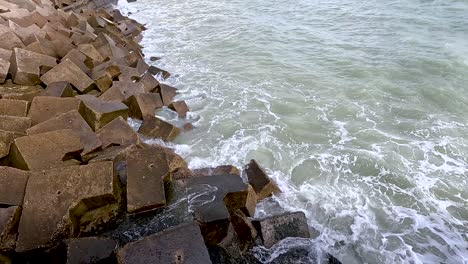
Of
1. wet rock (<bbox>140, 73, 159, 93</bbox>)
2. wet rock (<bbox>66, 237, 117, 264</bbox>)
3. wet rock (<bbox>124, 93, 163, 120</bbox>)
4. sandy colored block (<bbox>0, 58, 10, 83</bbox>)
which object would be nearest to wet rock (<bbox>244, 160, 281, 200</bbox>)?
wet rock (<bbox>66, 237, 117, 264</bbox>)

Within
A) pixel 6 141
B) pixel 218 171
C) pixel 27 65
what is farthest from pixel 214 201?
pixel 27 65

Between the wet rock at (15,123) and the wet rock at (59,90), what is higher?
the wet rock at (15,123)

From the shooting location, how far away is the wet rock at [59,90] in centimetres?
588

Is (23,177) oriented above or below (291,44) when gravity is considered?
above

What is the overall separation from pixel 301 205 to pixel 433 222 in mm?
1891

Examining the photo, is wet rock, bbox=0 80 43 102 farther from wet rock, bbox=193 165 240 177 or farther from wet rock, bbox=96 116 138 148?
wet rock, bbox=193 165 240 177

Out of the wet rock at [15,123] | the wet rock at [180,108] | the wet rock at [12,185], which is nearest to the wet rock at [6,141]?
the wet rock at [15,123]

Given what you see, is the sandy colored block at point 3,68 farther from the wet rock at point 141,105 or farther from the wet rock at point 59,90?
the wet rock at point 141,105

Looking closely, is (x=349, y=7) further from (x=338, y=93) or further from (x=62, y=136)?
(x=62, y=136)

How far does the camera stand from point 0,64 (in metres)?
6.29

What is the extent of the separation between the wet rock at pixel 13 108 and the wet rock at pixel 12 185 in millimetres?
1767

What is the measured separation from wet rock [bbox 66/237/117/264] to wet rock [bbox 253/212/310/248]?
1717 millimetres

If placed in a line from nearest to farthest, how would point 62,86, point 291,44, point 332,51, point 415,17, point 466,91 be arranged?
1. point 62,86
2. point 466,91
3. point 332,51
4. point 291,44
5. point 415,17

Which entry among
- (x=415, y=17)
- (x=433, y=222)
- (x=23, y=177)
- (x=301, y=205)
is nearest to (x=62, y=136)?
(x=23, y=177)
